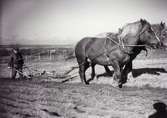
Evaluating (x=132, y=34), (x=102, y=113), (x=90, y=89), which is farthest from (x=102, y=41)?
(x=102, y=113)

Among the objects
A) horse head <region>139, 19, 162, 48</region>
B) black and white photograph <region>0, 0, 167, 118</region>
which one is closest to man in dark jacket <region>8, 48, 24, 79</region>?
black and white photograph <region>0, 0, 167, 118</region>

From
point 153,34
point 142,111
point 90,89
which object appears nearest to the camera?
point 142,111

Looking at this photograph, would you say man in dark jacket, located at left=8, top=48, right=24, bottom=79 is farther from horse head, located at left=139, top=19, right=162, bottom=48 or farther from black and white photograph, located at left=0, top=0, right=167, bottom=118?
horse head, located at left=139, top=19, right=162, bottom=48

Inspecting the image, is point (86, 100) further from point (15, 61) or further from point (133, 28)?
point (15, 61)

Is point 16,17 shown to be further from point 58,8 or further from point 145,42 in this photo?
point 145,42

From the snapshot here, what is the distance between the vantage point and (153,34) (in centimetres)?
450

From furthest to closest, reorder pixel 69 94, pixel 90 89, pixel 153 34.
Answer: pixel 90 89, pixel 69 94, pixel 153 34

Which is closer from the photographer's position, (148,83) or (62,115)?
(62,115)

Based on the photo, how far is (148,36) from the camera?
4.55 m

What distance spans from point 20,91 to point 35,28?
67.6 inches

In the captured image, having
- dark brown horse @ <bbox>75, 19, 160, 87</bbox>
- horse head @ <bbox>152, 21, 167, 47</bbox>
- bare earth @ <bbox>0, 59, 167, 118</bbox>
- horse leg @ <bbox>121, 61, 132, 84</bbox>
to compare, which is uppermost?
horse head @ <bbox>152, 21, 167, 47</bbox>

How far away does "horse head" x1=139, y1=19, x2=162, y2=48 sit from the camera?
4.47 metres

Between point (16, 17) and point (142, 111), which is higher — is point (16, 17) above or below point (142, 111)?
above

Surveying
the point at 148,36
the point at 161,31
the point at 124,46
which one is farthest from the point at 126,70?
the point at 161,31
